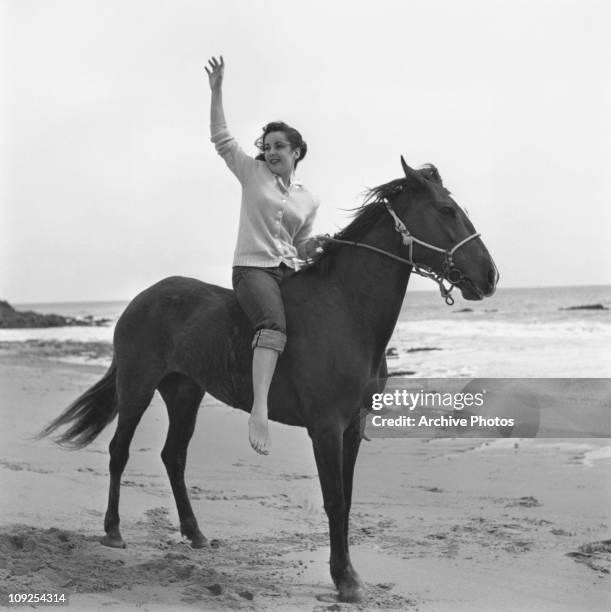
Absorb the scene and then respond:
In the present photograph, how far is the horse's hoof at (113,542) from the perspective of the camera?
423 cm

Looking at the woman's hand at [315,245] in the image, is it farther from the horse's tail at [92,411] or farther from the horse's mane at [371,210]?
the horse's tail at [92,411]

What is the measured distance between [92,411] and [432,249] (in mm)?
2652

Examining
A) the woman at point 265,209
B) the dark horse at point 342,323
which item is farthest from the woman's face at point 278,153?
the dark horse at point 342,323

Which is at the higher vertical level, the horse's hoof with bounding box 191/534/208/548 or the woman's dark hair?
the woman's dark hair

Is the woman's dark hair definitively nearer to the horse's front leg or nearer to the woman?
the woman

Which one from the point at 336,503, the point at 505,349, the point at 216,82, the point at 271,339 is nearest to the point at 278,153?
the point at 216,82

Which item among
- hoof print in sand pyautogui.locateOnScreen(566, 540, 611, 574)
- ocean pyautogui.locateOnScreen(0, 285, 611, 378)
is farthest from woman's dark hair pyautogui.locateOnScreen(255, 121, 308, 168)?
ocean pyautogui.locateOnScreen(0, 285, 611, 378)

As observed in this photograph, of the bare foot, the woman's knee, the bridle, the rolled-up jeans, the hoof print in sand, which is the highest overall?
the bridle

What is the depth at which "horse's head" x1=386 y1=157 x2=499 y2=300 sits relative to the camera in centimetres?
347

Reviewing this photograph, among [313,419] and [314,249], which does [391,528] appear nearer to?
[313,419]

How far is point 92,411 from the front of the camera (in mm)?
4910

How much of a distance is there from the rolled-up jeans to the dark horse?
10 cm

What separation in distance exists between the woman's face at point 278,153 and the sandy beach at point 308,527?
215cm

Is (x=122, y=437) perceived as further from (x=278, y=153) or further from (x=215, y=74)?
(x=215, y=74)
